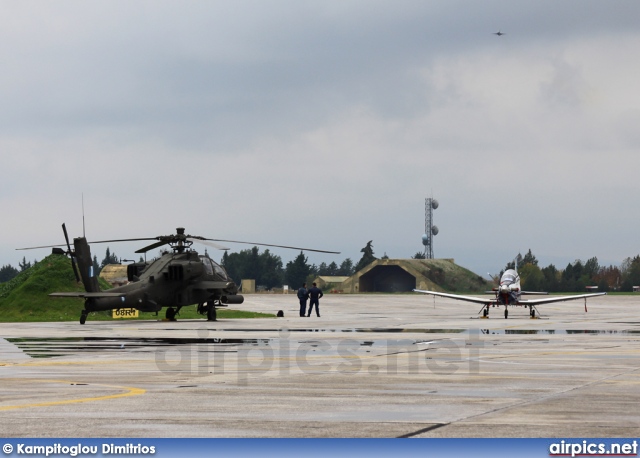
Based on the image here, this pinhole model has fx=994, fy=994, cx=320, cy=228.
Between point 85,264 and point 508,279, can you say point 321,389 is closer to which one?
point 85,264

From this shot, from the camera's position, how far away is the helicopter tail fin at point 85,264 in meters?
46.4

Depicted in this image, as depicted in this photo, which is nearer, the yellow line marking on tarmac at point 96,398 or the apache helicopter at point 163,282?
the yellow line marking on tarmac at point 96,398

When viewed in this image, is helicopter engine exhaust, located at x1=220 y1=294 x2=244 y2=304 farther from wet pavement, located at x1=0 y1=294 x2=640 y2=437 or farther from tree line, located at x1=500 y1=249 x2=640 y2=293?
tree line, located at x1=500 y1=249 x2=640 y2=293

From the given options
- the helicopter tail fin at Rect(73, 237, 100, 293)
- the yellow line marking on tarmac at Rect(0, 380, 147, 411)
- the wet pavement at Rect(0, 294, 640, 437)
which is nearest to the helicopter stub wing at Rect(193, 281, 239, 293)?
the helicopter tail fin at Rect(73, 237, 100, 293)

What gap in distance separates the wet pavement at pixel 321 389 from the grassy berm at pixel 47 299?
25569 millimetres

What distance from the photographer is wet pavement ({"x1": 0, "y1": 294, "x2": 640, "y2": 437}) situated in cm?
1120

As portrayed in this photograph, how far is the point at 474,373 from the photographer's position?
725 inches

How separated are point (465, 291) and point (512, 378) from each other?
442 feet

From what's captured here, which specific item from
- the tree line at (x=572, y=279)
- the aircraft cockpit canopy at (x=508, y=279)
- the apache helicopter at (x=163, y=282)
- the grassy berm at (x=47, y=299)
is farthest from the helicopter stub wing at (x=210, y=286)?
the tree line at (x=572, y=279)

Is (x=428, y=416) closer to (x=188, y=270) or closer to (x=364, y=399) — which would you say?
(x=364, y=399)

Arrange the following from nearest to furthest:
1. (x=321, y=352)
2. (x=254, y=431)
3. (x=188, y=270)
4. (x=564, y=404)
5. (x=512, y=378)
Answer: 1. (x=254, y=431)
2. (x=564, y=404)
3. (x=512, y=378)
4. (x=321, y=352)
5. (x=188, y=270)

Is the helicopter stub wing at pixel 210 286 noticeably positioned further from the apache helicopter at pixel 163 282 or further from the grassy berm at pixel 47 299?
the grassy berm at pixel 47 299

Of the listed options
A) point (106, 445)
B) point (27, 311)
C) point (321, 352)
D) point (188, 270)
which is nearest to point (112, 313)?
point (27, 311)

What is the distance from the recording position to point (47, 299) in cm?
5522
